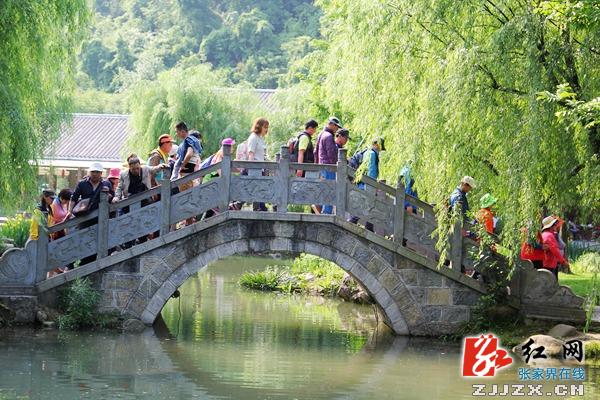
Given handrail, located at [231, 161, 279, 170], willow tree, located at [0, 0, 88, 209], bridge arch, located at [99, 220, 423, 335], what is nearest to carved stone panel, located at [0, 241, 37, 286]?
→ bridge arch, located at [99, 220, 423, 335]

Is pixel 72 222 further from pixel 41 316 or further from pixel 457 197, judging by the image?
pixel 457 197

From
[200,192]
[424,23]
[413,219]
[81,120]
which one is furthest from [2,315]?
[81,120]

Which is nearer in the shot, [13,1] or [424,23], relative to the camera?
[13,1]

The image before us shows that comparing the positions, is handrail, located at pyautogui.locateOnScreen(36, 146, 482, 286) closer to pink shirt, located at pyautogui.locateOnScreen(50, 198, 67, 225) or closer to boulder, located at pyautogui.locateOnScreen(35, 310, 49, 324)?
boulder, located at pyautogui.locateOnScreen(35, 310, 49, 324)

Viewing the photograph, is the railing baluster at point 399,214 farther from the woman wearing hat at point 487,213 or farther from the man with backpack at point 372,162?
the woman wearing hat at point 487,213

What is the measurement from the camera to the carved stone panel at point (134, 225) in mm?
17484

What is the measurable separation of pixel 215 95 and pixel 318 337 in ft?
69.8

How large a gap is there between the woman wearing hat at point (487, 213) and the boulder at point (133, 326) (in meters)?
5.12

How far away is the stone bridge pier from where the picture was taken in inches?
694

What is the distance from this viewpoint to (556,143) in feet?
51.0

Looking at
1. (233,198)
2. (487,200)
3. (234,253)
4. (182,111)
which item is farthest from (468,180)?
(182,111)

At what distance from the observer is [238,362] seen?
625 inches

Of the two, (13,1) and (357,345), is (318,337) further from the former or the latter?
(13,1)

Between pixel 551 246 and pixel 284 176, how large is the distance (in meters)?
3.94
